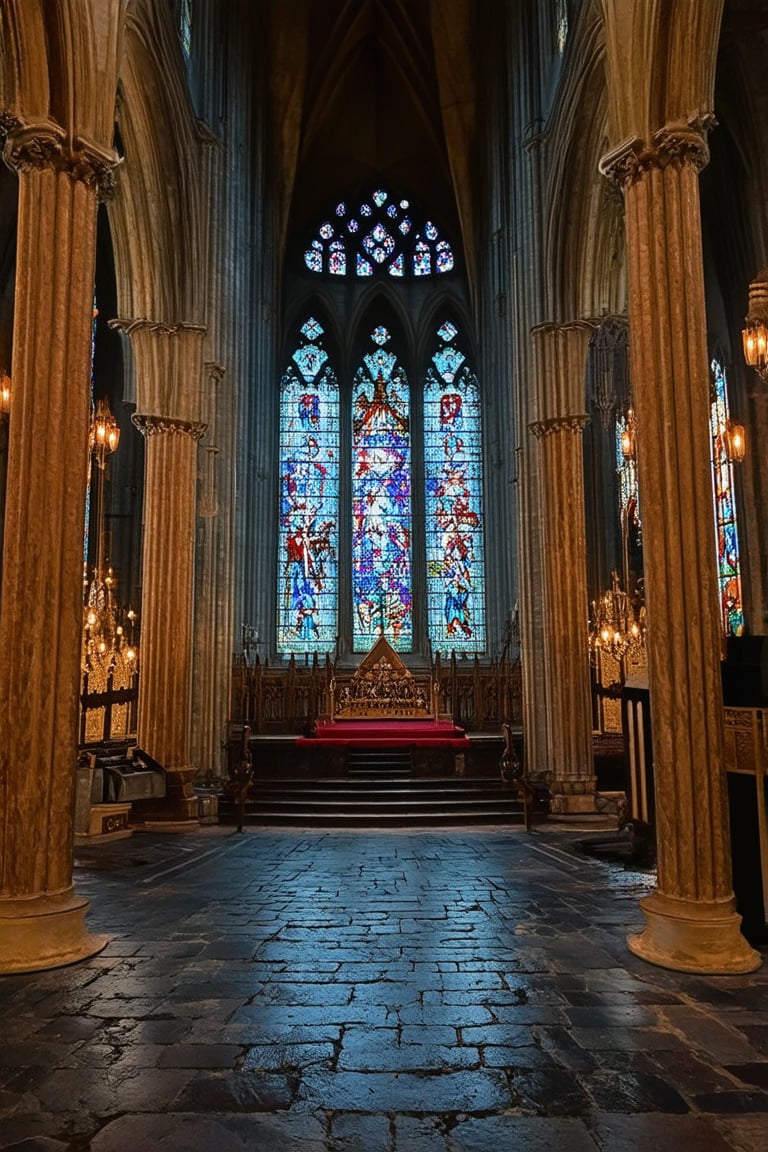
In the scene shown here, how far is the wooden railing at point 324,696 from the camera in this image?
17516mm

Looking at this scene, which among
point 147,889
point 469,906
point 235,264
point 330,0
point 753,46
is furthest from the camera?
point 330,0

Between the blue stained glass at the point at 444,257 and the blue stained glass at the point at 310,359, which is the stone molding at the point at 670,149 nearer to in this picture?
the blue stained glass at the point at 310,359

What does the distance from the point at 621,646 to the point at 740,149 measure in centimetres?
910

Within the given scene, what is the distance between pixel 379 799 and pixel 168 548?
475 cm

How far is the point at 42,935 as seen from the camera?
5215 mm

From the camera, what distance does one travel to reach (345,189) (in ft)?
87.7

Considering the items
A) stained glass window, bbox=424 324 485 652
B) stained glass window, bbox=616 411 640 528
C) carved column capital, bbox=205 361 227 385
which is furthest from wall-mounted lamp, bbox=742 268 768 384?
stained glass window, bbox=424 324 485 652

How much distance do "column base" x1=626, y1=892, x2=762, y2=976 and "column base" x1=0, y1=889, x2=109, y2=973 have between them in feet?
11.5

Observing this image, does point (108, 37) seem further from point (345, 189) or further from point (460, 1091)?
point (345, 189)

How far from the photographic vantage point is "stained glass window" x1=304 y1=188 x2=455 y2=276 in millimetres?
26297

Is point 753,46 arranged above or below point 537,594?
above

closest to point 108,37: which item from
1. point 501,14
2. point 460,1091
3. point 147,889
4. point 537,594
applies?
point 147,889

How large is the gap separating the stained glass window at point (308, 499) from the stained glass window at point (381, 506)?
652 mm

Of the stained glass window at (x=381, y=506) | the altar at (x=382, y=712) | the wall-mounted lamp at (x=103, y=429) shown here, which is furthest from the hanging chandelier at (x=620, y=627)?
the wall-mounted lamp at (x=103, y=429)
